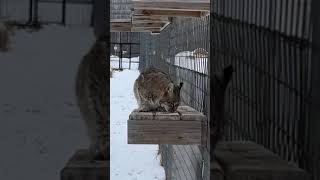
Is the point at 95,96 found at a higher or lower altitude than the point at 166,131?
higher

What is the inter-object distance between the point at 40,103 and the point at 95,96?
9 centimetres

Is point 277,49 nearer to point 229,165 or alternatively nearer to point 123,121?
point 229,165

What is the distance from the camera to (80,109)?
2.64 feet

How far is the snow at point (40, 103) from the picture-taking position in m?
0.79

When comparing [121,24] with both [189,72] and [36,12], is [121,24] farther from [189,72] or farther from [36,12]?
[36,12]

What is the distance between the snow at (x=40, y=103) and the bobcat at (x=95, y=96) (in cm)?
1

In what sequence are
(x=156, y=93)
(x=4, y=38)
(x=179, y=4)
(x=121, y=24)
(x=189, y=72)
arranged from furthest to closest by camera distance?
(x=121, y=24) < (x=189, y=72) < (x=156, y=93) < (x=179, y=4) < (x=4, y=38)

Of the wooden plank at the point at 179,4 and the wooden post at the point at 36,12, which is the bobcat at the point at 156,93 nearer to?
the wooden plank at the point at 179,4

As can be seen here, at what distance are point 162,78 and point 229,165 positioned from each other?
2.39 m

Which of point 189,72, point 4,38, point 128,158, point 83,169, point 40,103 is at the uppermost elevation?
point 4,38

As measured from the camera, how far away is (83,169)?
82 centimetres

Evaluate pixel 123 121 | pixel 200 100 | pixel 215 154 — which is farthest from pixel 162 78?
pixel 123 121

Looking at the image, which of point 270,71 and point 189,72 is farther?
point 189,72

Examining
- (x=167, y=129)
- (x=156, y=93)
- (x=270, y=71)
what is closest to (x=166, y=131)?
(x=167, y=129)
